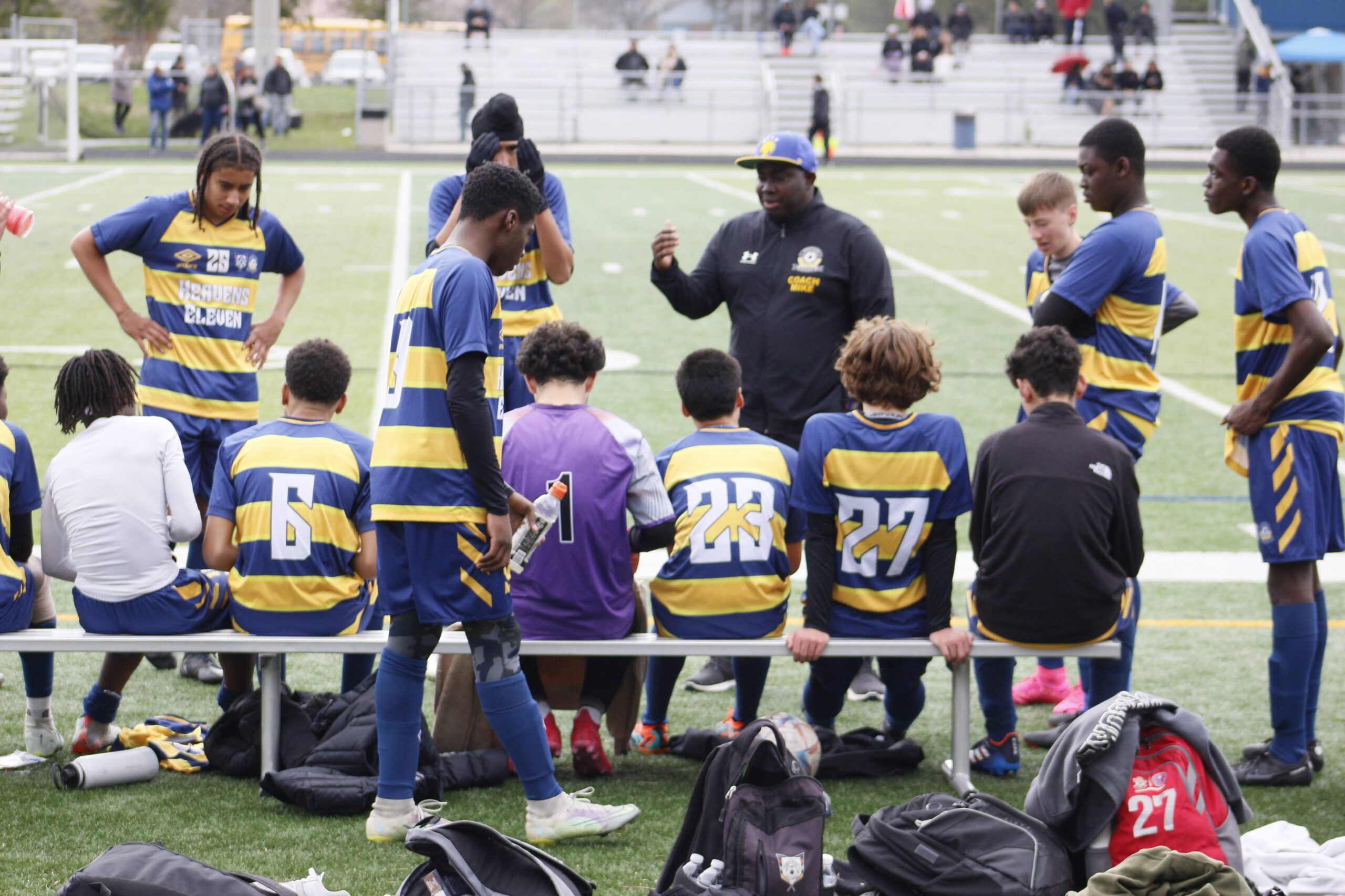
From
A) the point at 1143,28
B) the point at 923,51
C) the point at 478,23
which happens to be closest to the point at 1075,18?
the point at 1143,28

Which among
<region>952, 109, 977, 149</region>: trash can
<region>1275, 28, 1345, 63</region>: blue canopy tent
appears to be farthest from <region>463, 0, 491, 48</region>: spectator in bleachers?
<region>1275, 28, 1345, 63</region>: blue canopy tent

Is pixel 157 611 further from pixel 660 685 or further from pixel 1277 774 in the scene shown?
pixel 1277 774

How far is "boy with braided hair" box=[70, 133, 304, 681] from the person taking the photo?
220 inches

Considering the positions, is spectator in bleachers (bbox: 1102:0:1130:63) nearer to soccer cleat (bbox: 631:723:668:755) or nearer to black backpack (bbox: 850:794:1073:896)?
soccer cleat (bbox: 631:723:668:755)

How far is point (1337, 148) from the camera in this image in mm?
39406

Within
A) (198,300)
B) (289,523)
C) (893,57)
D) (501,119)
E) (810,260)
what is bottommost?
(289,523)

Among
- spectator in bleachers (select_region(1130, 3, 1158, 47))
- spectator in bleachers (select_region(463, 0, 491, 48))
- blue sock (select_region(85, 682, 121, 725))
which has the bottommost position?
blue sock (select_region(85, 682, 121, 725))

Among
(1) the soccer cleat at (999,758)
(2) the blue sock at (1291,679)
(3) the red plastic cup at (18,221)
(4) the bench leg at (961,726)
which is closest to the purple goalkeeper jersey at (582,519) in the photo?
(4) the bench leg at (961,726)

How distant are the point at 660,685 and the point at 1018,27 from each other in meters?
44.0

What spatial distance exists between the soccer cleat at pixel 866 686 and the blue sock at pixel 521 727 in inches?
73.7

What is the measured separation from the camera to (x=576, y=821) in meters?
4.05

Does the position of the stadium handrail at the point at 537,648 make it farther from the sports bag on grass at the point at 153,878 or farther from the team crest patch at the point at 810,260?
the team crest patch at the point at 810,260

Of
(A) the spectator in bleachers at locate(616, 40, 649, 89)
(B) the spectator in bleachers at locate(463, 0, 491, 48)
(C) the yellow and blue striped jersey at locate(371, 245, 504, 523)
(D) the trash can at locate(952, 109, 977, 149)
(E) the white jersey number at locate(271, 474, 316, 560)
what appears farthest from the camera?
(B) the spectator in bleachers at locate(463, 0, 491, 48)

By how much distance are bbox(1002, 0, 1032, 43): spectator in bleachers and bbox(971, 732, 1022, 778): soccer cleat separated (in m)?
43.8
